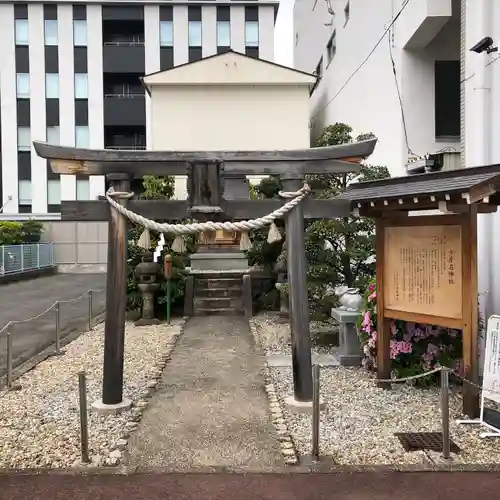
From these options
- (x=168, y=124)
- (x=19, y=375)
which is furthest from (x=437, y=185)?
(x=168, y=124)

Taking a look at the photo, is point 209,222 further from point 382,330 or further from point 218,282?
point 218,282

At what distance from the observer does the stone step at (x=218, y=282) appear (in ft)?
47.6

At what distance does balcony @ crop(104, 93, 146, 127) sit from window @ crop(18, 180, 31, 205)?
6.09 meters

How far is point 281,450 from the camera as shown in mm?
4984

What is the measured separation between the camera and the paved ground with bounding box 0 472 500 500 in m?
4.15

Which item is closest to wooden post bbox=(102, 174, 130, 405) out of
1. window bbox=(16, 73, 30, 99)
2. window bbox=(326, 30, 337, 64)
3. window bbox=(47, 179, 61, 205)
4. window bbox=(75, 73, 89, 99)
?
window bbox=(326, 30, 337, 64)

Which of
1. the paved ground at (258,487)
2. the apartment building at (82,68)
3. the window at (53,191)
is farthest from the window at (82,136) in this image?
the paved ground at (258,487)

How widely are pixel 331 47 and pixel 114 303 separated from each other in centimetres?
1716

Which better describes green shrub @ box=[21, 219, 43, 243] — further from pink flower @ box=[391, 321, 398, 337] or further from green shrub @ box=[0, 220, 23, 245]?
pink flower @ box=[391, 321, 398, 337]

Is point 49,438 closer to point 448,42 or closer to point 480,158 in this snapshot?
point 480,158

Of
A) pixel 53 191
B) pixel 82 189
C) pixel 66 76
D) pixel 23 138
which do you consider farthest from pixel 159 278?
pixel 66 76

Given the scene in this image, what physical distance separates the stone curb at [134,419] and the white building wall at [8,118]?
24.5 metres

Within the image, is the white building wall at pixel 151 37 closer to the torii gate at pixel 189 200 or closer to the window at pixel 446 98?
the window at pixel 446 98

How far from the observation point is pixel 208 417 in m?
5.98
